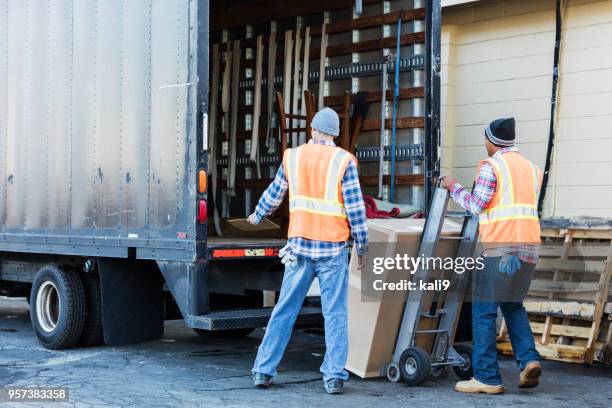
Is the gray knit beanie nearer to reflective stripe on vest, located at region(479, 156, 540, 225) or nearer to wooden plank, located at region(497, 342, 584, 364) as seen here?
reflective stripe on vest, located at region(479, 156, 540, 225)

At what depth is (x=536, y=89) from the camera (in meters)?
10.1

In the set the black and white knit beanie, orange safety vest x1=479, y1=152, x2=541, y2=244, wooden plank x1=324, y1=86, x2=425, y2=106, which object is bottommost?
orange safety vest x1=479, y1=152, x2=541, y2=244

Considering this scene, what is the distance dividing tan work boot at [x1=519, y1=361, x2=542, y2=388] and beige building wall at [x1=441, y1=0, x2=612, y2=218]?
2961mm

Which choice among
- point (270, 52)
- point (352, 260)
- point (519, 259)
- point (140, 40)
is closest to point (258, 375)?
point (352, 260)

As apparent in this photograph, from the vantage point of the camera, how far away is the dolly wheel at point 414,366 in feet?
22.4

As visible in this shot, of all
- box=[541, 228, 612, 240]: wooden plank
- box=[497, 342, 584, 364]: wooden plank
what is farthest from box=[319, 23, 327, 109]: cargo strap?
box=[497, 342, 584, 364]: wooden plank

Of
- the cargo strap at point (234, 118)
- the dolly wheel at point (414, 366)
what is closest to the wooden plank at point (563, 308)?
the dolly wheel at point (414, 366)

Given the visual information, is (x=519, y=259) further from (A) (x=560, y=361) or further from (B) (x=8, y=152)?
(B) (x=8, y=152)

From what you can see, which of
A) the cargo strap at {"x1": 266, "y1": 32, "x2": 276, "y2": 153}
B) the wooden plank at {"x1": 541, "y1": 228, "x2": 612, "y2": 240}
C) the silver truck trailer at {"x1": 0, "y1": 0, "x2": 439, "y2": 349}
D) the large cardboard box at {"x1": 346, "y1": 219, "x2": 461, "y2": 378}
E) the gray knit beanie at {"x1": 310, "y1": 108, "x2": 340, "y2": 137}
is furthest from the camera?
the cargo strap at {"x1": 266, "y1": 32, "x2": 276, "y2": 153}

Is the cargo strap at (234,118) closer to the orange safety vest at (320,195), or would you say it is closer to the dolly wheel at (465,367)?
the orange safety vest at (320,195)

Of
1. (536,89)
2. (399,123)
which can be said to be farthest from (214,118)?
(536,89)

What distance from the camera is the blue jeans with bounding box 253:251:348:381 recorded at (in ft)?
22.2

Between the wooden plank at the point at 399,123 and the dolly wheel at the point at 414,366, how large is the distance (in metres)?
2.45

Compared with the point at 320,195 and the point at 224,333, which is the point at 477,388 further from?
the point at 224,333
